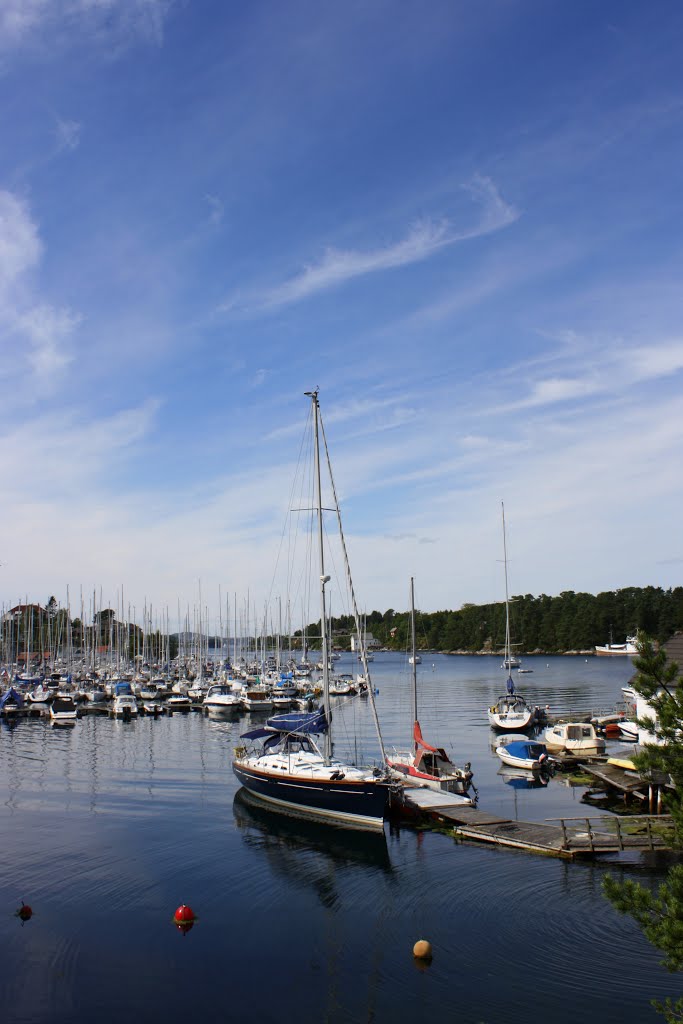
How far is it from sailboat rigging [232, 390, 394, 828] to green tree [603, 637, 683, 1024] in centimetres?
2535

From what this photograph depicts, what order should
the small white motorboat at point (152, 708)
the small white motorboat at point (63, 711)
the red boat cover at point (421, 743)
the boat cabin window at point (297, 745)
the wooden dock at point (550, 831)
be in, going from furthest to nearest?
the small white motorboat at point (152, 708), the small white motorboat at point (63, 711), the red boat cover at point (421, 743), the boat cabin window at point (297, 745), the wooden dock at point (550, 831)

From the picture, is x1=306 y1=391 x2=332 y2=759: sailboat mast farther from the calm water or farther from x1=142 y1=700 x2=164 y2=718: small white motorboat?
x1=142 y1=700 x2=164 y2=718: small white motorboat

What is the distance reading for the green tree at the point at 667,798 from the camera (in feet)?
33.6

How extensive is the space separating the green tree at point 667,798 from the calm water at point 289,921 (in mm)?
10673

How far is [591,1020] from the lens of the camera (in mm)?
18750

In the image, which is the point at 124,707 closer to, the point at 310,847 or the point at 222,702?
the point at 222,702

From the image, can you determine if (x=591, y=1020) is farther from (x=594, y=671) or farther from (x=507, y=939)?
(x=594, y=671)

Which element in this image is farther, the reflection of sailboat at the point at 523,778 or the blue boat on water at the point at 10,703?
the blue boat on water at the point at 10,703

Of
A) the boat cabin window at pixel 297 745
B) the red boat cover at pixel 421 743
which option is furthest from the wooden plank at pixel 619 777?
the boat cabin window at pixel 297 745

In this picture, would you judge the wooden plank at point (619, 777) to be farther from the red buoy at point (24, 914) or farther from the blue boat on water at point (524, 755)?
the red buoy at point (24, 914)

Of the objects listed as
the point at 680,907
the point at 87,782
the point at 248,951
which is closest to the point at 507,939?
the point at 248,951

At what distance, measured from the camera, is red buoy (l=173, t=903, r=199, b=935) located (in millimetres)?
25203

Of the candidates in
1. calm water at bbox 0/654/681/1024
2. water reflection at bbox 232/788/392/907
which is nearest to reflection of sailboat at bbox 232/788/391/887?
water reflection at bbox 232/788/392/907

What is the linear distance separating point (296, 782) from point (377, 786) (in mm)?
5139
